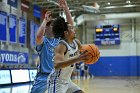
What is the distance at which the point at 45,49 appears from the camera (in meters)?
4.45

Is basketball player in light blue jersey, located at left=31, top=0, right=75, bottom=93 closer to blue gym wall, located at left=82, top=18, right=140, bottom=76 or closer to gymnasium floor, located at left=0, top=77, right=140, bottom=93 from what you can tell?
gymnasium floor, located at left=0, top=77, right=140, bottom=93

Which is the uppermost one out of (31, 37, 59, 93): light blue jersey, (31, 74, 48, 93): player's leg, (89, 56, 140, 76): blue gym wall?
(31, 37, 59, 93): light blue jersey

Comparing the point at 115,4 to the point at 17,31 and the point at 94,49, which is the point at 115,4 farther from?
the point at 94,49

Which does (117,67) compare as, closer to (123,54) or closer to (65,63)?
(123,54)

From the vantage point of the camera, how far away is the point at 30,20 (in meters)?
19.7

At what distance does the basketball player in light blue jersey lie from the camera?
429 cm

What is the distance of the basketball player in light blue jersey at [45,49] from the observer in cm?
429

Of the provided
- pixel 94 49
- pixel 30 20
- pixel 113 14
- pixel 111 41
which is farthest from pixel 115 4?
pixel 94 49

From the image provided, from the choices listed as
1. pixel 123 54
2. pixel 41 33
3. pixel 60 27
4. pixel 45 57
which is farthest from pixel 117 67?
pixel 60 27

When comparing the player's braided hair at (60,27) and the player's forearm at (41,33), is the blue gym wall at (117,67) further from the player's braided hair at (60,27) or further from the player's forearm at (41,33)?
the player's braided hair at (60,27)

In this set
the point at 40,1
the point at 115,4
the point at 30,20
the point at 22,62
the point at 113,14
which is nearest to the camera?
the point at 22,62

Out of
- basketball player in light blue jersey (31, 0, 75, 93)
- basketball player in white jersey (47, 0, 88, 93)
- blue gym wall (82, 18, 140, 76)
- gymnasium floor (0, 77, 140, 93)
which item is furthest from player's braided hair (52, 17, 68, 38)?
blue gym wall (82, 18, 140, 76)

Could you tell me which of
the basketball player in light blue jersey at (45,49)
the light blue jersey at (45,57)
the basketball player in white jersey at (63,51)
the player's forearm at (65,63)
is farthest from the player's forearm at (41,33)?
the player's forearm at (65,63)

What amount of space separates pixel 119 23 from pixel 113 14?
58.5 inches
